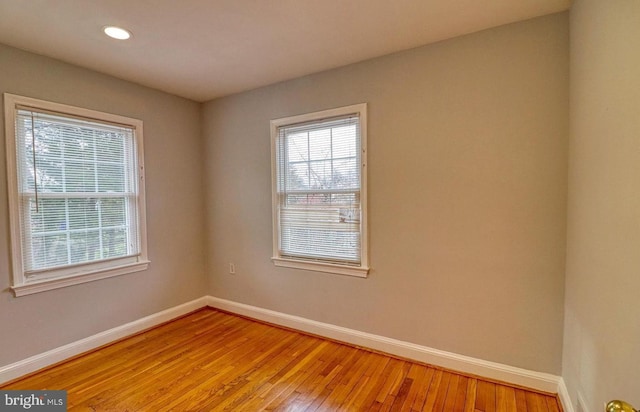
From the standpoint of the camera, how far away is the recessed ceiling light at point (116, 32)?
199 cm

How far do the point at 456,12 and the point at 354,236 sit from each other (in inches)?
69.9

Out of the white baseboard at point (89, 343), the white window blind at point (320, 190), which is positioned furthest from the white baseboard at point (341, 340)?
Answer: the white window blind at point (320, 190)

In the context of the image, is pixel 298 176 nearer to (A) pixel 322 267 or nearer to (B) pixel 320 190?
(B) pixel 320 190

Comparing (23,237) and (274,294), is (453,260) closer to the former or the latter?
(274,294)

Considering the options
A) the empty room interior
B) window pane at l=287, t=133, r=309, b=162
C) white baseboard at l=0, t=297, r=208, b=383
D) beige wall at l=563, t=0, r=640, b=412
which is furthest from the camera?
window pane at l=287, t=133, r=309, b=162

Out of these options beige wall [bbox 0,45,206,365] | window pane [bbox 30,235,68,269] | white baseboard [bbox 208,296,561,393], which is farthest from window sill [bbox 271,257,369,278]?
window pane [bbox 30,235,68,269]

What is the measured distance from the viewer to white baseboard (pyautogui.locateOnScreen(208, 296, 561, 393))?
2.03 meters

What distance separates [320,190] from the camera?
9.24 feet

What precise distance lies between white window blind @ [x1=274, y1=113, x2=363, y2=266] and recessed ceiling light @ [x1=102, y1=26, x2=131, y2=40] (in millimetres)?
1402

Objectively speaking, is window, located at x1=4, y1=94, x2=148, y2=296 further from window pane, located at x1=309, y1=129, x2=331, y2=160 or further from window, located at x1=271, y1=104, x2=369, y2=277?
window pane, located at x1=309, y1=129, x2=331, y2=160

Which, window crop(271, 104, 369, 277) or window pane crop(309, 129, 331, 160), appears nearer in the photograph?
window crop(271, 104, 369, 277)

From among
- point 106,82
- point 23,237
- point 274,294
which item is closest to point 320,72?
point 106,82

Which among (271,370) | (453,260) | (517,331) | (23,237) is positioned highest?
(23,237)

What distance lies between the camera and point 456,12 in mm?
1885
